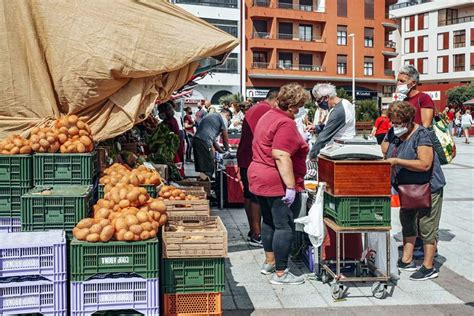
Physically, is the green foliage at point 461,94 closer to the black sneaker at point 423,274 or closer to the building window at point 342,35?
the building window at point 342,35

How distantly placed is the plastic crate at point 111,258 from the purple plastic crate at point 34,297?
6.8 inches

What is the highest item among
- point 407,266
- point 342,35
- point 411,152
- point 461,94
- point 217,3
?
point 217,3

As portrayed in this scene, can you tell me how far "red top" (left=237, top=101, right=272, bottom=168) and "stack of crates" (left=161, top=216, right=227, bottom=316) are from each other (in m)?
2.97

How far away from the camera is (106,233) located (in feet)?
15.2

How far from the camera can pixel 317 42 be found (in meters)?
55.4

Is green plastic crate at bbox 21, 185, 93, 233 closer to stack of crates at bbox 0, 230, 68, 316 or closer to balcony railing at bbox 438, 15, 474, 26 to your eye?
stack of crates at bbox 0, 230, 68, 316

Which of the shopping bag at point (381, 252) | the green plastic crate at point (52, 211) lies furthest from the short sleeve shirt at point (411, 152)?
the green plastic crate at point (52, 211)

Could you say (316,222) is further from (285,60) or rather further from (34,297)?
(285,60)

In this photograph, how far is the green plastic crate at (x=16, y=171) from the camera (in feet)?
19.0

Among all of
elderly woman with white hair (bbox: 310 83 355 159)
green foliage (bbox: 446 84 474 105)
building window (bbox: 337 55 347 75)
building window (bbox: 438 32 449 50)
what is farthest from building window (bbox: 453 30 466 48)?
elderly woman with white hair (bbox: 310 83 355 159)

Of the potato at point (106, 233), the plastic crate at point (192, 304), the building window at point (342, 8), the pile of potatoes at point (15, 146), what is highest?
the building window at point (342, 8)

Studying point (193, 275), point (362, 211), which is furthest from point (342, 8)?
point (193, 275)

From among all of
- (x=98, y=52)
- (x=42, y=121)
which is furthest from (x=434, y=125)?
(x=42, y=121)

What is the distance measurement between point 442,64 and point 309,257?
6912 centimetres
